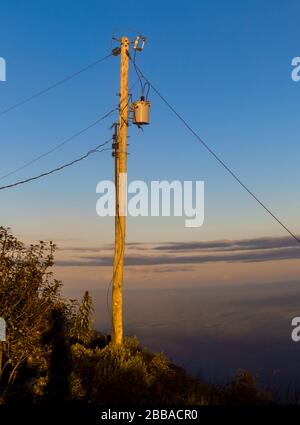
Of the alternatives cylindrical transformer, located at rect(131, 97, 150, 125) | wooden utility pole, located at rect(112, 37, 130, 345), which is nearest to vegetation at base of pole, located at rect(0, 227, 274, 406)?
wooden utility pole, located at rect(112, 37, 130, 345)

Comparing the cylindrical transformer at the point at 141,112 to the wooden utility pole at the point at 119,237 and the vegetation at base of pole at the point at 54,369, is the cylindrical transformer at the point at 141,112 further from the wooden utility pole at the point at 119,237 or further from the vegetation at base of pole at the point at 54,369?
the vegetation at base of pole at the point at 54,369

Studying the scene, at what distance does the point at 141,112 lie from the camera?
20047 millimetres

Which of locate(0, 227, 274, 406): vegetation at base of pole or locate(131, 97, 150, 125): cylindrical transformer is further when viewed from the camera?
locate(131, 97, 150, 125): cylindrical transformer

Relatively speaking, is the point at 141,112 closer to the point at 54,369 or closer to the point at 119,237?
the point at 119,237

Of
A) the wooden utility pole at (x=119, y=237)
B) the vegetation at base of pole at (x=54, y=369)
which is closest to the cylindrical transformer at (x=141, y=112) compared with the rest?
the wooden utility pole at (x=119, y=237)

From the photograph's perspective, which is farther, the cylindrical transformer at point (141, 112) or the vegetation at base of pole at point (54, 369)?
the cylindrical transformer at point (141, 112)

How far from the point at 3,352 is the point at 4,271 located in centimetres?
224

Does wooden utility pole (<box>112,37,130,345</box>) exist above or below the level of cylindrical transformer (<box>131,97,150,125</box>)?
below

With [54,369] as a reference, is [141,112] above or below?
above

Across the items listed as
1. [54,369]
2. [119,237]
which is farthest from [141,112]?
[54,369]

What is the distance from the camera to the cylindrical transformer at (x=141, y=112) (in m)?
20.1

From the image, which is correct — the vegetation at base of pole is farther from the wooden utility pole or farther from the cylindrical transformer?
the cylindrical transformer

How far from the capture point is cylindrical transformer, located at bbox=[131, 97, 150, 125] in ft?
65.8
